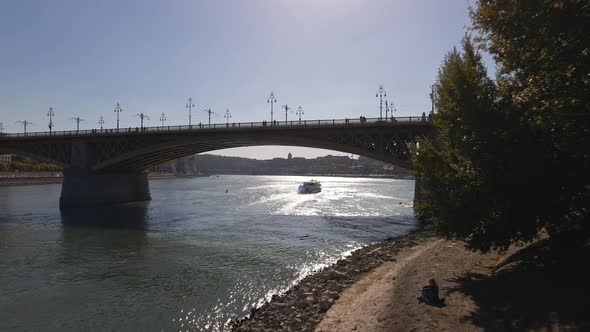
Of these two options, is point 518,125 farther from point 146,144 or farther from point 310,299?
point 146,144

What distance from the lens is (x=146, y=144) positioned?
167 ft

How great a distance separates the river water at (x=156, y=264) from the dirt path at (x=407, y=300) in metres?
3.91

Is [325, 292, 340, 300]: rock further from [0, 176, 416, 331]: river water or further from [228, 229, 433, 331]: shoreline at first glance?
[0, 176, 416, 331]: river water

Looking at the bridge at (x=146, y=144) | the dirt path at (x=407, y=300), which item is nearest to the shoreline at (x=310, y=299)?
the dirt path at (x=407, y=300)

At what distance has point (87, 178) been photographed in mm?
51188

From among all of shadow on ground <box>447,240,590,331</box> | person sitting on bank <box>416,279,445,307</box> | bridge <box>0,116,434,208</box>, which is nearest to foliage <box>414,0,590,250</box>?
shadow on ground <box>447,240,590,331</box>

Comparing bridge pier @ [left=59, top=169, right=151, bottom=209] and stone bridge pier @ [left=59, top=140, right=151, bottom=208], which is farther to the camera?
stone bridge pier @ [left=59, top=140, right=151, bottom=208]

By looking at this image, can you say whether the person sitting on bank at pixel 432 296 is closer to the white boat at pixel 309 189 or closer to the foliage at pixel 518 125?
the foliage at pixel 518 125

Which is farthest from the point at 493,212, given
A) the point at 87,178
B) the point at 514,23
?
the point at 87,178

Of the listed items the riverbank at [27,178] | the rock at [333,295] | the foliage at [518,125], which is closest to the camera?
the foliage at [518,125]

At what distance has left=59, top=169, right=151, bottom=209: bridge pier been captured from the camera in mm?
49281

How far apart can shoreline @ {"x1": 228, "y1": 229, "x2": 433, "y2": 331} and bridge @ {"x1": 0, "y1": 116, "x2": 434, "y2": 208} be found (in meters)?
21.2

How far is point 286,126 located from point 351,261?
87.7 ft

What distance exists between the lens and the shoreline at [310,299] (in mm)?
11664
